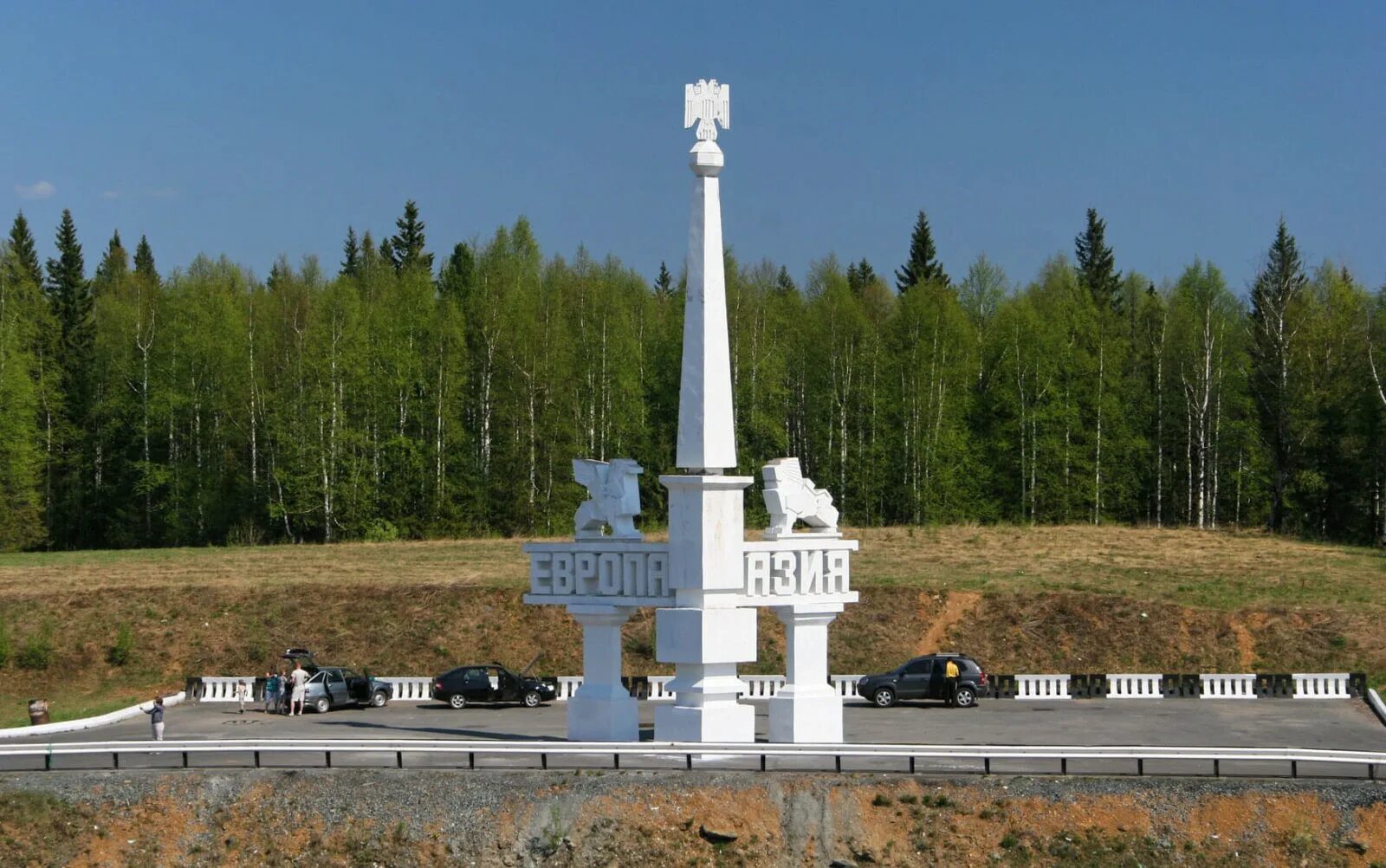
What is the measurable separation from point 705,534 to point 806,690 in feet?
12.7

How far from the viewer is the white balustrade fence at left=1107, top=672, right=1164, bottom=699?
44.2 meters

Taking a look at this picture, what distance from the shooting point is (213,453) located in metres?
78.6

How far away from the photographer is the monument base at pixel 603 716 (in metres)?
33.4

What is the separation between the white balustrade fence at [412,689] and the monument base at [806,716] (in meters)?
14.1

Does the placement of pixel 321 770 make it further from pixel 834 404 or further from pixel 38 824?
pixel 834 404

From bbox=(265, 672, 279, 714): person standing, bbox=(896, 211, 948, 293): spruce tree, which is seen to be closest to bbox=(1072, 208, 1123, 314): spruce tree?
bbox=(896, 211, 948, 293): spruce tree

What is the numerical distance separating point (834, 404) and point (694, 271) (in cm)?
4483

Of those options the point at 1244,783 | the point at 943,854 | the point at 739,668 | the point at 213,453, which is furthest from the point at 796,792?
the point at 213,453

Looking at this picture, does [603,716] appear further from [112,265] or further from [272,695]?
[112,265]

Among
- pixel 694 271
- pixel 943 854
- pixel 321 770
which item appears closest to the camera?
pixel 943 854

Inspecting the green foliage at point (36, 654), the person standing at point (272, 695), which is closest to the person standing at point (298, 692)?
the person standing at point (272, 695)

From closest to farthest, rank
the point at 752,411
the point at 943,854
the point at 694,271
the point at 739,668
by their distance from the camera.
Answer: the point at 943,854 < the point at 694,271 < the point at 739,668 < the point at 752,411

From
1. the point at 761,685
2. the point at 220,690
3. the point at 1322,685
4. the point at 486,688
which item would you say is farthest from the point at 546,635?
the point at 1322,685

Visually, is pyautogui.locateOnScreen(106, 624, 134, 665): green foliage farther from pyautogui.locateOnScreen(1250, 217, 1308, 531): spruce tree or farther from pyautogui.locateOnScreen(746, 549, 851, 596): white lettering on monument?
pyautogui.locateOnScreen(1250, 217, 1308, 531): spruce tree
